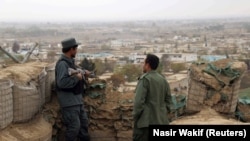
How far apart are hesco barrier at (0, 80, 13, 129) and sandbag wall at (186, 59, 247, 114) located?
2587 millimetres

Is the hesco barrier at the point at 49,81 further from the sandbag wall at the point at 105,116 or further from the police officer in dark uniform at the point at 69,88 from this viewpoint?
the police officer in dark uniform at the point at 69,88

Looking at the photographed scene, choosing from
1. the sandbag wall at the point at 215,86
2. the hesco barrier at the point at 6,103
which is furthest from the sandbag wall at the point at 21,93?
the sandbag wall at the point at 215,86

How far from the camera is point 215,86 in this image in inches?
249

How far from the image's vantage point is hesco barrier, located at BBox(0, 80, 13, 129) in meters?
5.09

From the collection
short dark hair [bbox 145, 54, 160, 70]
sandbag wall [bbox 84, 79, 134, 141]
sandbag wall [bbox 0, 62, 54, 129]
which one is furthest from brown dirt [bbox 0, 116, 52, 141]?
short dark hair [bbox 145, 54, 160, 70]

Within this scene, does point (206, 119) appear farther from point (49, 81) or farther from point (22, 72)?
point (22, 72)

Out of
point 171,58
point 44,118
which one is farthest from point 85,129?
point 171,58

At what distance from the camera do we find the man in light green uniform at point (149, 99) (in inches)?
182

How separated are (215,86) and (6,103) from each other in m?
2.90

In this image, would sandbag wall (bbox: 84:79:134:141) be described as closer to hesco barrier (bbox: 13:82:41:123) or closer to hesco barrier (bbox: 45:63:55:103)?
hesco barrier (bbox: 45:63:55:103)

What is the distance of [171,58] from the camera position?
60.2 metres

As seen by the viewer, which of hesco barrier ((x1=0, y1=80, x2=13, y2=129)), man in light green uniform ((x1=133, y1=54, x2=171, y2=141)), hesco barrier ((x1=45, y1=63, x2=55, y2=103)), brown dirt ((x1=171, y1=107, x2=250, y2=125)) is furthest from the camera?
hesco barrier ((x1=45, y1=63, x2=55, y2=103))

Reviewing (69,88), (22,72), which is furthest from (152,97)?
(22,72)

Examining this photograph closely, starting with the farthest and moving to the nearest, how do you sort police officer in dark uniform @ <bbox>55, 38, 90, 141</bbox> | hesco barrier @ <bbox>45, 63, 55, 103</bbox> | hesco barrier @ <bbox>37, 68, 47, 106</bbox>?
hesco barrier @ <bbox>45, 63, 55, 103</bbox> < hesco barrier @ <bbox>37, 68, 47, 106</bbox> < police officer in dark uniform @ <bbox>55, 38, 90, 141</bbox>
